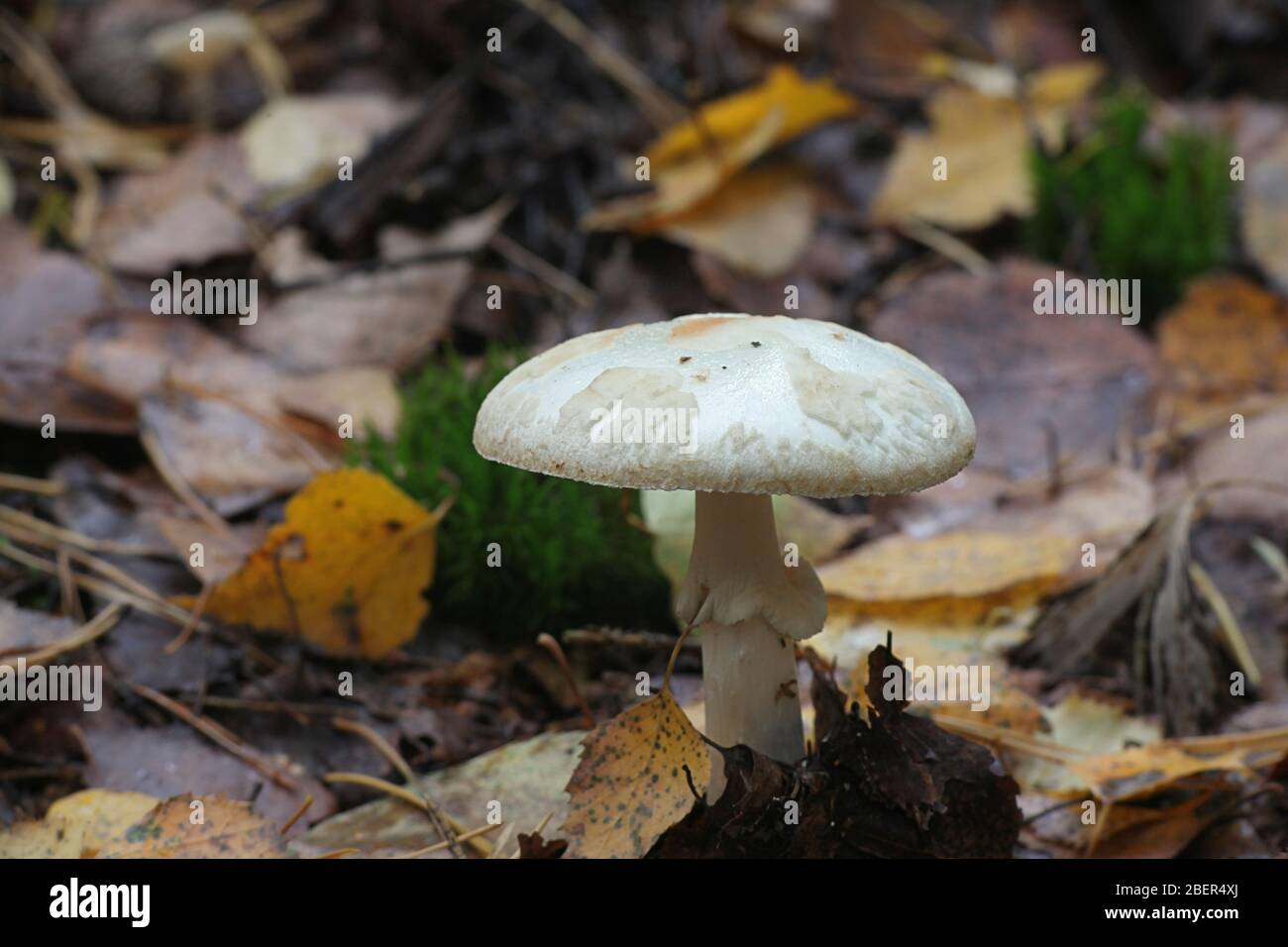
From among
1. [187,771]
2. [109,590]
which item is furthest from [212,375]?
[187,771]

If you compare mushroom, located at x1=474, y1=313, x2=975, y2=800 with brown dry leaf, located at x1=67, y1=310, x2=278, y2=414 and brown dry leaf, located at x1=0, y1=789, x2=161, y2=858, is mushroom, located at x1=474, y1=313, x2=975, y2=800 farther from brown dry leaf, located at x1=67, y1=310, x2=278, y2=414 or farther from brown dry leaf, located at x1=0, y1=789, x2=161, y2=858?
brown dry leaf, located at x1=67, y1=310, x2=278, y2=414

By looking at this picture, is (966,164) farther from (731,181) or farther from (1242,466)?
(1242,466)

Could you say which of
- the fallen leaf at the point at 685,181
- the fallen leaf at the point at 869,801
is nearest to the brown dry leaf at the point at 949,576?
the fallen leaf at the point at 869,801

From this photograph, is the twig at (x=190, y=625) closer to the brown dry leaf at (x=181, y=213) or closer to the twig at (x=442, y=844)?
the twig at (x=442, y=844)

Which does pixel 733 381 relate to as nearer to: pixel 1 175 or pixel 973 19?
pixel 1 175

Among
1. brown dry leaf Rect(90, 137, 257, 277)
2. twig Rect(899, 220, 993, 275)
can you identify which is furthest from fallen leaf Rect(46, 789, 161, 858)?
twig Rect(899, 220, 993, 275)
